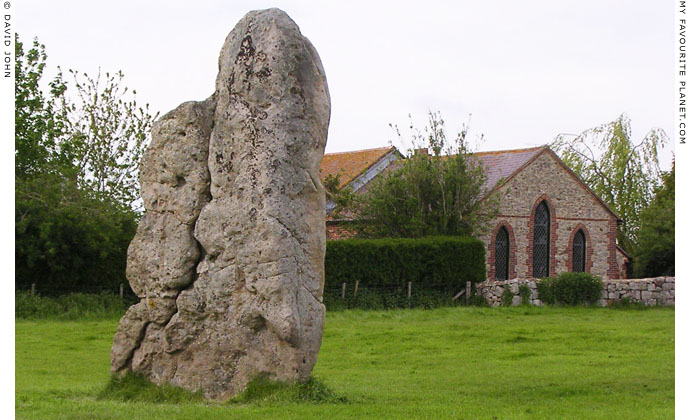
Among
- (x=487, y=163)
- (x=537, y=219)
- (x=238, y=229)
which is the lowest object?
(x=537, y=219)

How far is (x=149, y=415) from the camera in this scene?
34.3 feet

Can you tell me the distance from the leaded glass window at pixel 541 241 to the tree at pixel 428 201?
3825 mm

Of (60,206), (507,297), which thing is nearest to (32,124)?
(60,206)

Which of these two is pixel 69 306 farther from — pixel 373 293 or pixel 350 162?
pixel 350 162

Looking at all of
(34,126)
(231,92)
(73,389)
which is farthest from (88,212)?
(231,92)

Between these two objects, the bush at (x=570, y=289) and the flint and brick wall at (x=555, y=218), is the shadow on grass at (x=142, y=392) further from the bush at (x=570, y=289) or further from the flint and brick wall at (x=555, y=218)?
the flint and brick wall at (x=555, y=218)

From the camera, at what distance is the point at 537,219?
42.9 m

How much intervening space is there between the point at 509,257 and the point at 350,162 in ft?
33.9

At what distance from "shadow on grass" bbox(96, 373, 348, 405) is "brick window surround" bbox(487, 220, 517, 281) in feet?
98.3

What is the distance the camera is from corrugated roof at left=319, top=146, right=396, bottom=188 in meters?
45.2

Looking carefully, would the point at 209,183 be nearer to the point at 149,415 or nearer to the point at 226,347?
the point at 226,347

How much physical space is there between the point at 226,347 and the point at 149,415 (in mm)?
1553

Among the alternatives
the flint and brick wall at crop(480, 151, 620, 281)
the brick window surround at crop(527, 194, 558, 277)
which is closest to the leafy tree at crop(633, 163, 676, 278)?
the flint and brick wall at crop(480, 151, 620, 281)

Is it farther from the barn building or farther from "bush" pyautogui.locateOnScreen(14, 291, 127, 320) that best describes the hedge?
"bush" pyautogui.locateOnScreen(14, 291, 127, 320)
